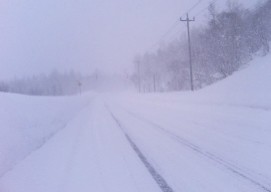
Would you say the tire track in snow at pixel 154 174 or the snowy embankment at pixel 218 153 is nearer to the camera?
the tire track in snow at pixel 154 174

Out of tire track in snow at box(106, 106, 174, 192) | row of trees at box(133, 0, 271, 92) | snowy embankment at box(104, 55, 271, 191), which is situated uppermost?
row of trees at box(133, 0, 271, 92)

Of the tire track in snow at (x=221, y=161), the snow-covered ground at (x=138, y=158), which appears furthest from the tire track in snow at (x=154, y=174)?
the tire track in snow at (x=221, y=161)

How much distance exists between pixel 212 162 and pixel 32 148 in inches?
273

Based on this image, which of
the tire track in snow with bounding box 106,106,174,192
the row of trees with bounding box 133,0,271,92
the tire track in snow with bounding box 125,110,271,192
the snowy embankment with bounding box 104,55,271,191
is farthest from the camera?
the row of trees with bounding box 133,0,271,92

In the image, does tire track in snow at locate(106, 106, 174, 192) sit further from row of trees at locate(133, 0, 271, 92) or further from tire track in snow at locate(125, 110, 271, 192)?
row of trees at locate(133, 0, 271, 92)

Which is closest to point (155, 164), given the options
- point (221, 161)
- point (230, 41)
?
point (221, 161)

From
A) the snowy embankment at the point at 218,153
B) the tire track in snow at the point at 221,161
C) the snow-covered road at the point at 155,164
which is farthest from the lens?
the snow-covered road at the point at 155,164

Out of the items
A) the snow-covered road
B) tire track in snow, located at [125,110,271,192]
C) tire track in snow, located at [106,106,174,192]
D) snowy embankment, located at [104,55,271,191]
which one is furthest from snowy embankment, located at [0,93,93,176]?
tire track in snow, located at [125,110,271,192]

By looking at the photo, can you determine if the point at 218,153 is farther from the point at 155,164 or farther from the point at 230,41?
the point at 230,41

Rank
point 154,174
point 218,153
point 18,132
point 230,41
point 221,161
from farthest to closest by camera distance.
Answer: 1. point 230,41
2. point 18,132
3. point 218,153
4. point 221,161
5. point 154,174

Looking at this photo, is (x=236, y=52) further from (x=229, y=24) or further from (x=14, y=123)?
(x=14, y=123)

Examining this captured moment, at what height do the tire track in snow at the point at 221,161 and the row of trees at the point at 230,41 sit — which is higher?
the row of trees at the point at 230,41

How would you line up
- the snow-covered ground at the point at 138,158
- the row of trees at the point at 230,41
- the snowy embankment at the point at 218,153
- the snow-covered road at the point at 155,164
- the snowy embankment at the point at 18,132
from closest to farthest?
the snowy embankment at the point at 218,153 < the snow-covered road at the point at 155,164 < the snow-covered ground at the point at 138,158 < the snowy embankment at the point at 18,132 < the row of trees at the point at 230,41

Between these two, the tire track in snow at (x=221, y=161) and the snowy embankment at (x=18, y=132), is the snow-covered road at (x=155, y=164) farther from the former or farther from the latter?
the snowy embankment at (x=18, y=132)
